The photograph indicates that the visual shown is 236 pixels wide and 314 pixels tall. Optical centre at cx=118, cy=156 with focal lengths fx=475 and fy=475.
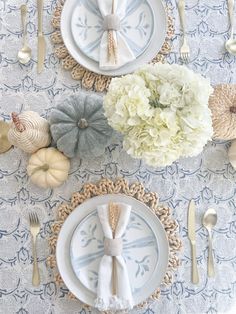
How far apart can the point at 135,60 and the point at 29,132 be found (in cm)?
32

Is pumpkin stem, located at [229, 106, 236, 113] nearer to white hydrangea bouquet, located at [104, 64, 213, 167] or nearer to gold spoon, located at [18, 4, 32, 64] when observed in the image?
white hydrangea bouquet, located at [104, 64, 213, 167]

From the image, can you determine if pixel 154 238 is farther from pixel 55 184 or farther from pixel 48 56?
pixel 48 56

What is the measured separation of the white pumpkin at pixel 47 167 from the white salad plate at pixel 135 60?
0.24 meters

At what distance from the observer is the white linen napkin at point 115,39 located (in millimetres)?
1168

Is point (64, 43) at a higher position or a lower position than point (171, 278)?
higher

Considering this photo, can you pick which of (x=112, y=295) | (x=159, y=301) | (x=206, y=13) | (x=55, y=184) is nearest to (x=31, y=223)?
(x=55, y=184)

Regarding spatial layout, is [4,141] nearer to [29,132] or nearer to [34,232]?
[29,132]

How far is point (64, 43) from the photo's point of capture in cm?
120

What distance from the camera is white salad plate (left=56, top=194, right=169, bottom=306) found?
1.11m

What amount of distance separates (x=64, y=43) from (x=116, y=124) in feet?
1.17

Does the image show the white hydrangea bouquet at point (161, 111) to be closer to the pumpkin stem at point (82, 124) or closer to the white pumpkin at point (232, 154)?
the pumpkin stem at point (82, 124)

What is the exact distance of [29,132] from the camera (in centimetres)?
109

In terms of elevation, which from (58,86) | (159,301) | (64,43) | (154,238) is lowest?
(159,301)

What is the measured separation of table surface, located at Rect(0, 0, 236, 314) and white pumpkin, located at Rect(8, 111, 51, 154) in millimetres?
66
